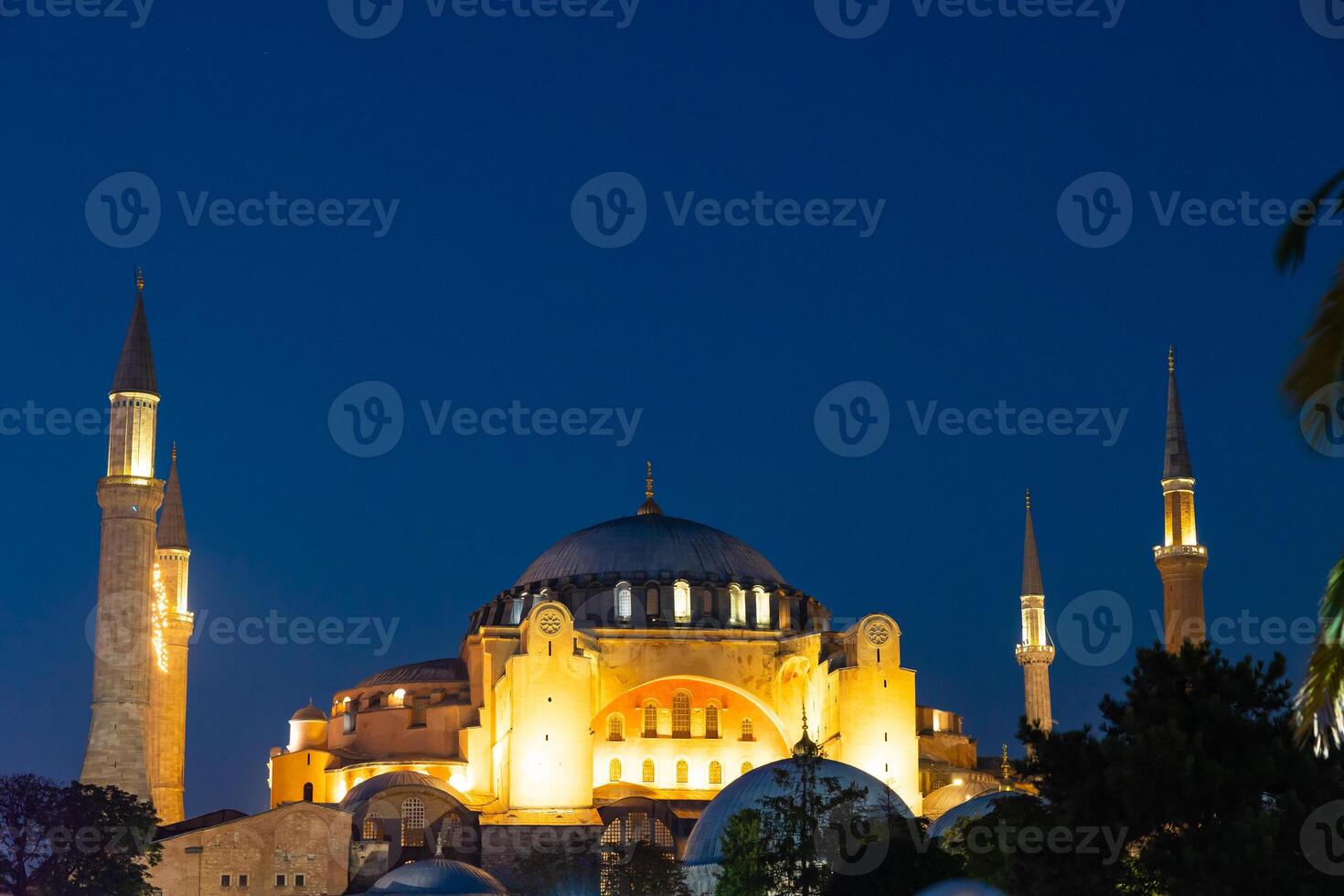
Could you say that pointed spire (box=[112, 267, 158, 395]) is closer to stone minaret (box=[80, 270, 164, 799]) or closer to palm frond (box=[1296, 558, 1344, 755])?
stone minaret (box=[80, 270, 164, 799])

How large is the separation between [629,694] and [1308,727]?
144 feet

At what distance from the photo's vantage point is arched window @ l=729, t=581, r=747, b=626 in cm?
5775

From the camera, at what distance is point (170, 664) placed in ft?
184

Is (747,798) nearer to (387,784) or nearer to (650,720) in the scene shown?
(387,784)

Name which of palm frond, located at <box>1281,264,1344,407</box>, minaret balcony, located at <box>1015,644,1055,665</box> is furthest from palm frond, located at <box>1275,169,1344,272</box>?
minaret balcony, located at <box>1015,644,1055,665</box>

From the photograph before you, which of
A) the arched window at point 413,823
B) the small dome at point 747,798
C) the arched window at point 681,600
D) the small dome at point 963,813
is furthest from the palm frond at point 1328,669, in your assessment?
the arched window at point 681,600

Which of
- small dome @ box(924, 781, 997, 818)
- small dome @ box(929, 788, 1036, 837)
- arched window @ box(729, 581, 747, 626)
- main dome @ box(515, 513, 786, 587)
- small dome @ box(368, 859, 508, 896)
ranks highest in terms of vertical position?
main dome @ box(515, 513, 786, 587)

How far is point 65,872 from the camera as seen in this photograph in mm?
40594

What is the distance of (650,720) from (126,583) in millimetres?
16382

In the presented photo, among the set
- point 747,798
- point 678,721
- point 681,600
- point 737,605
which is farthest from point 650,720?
point 747,798

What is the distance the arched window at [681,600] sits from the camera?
188 feet

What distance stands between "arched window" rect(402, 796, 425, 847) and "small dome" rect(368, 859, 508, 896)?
3532 millimetres

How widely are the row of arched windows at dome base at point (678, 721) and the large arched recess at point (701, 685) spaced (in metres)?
0.23

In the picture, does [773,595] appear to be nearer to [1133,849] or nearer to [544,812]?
[544,812]
